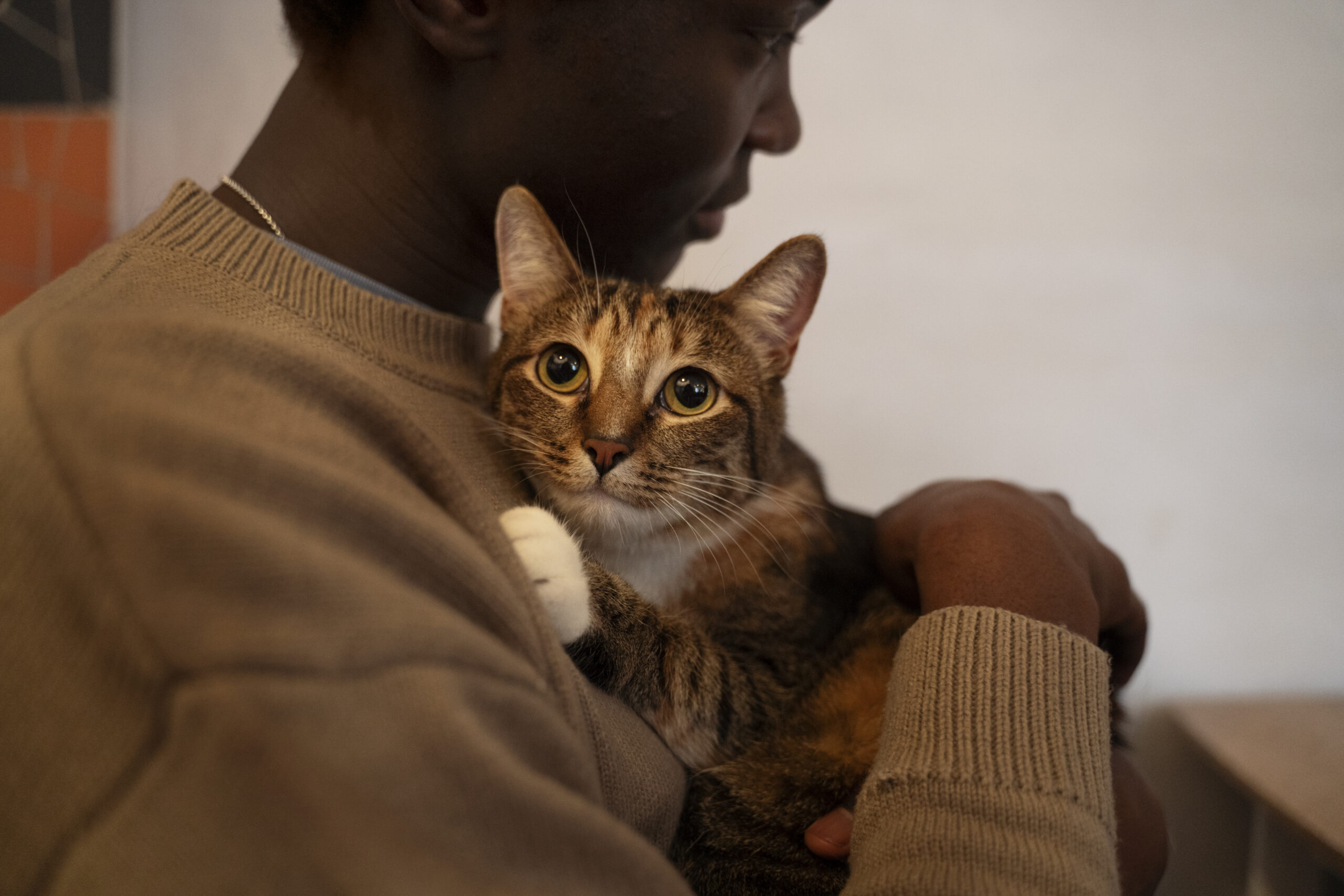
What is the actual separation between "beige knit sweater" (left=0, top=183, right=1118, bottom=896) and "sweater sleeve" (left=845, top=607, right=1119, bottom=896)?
0.02m

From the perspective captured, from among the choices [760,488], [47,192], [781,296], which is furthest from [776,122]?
[47,192]

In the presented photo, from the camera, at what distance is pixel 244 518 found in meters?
0.41

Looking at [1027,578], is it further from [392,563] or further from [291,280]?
[291,280]

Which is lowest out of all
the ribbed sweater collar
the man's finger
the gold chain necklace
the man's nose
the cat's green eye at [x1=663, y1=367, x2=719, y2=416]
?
the man's finger

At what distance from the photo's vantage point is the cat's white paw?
732 mm

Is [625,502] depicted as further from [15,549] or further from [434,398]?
→ [15,549]

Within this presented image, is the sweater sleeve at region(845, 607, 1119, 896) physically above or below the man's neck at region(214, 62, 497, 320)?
below

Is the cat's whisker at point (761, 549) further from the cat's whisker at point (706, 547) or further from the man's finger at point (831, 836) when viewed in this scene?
the man's finger at point (831, 836)

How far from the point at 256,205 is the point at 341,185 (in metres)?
0.11

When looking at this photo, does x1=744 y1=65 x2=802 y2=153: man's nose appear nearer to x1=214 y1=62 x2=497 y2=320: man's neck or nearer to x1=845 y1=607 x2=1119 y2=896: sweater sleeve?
x1=214 y1=62 x2=497 y2=320: man's neck

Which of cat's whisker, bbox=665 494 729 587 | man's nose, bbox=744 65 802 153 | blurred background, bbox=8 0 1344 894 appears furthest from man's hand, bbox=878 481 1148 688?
blurred background, bbox=8 0 1344 894

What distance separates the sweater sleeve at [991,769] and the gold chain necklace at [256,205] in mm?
904

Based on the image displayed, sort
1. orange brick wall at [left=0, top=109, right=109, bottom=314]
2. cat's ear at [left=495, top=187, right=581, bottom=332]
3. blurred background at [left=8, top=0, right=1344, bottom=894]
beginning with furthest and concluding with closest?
orange brick wall at [left=0, top=109, right=109, bottom=314], blurred background at [left=8, top=0, right=1344, bottom=894], cat's ear at [left=495, top=187, right=581, bottom=332]

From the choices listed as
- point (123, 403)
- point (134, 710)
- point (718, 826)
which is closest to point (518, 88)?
point (123, 403)
